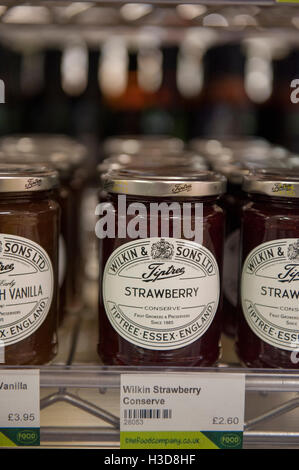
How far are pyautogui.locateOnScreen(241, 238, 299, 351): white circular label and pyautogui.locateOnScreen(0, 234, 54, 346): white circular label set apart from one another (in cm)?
30

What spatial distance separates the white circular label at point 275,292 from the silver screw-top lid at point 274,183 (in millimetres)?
67

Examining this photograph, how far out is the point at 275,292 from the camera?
80 centimetres

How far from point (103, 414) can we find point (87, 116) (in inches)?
72.2

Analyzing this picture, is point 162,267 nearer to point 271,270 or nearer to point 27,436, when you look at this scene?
point 271,270

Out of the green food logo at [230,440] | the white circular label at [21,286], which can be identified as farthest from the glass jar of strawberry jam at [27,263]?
the green food logo at [230,440]

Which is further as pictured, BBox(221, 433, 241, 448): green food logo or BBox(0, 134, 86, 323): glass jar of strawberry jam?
BBox(0, 134, 86, 323): glass jar of strawberry jam

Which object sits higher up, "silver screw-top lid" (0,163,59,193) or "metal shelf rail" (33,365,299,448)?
"silver screw-top lid" (0,163,59,193)

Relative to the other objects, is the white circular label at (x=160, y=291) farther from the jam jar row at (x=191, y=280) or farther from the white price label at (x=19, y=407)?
the white price label at (x=19, y=407)

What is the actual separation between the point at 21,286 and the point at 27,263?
3cm

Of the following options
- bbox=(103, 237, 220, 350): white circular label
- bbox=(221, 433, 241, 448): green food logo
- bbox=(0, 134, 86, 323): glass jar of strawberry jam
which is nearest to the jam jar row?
bbox=(103, 237, 220, 350): white circular label

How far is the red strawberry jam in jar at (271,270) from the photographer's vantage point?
79 cm

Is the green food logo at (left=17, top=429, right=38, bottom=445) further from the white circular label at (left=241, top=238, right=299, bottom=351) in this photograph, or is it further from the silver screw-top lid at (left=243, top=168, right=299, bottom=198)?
the silver screw-top lid at (left=243, top=168, right=299, bottom=198)

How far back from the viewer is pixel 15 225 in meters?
0.79

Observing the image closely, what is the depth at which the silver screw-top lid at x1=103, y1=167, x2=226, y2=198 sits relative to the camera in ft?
2.60
